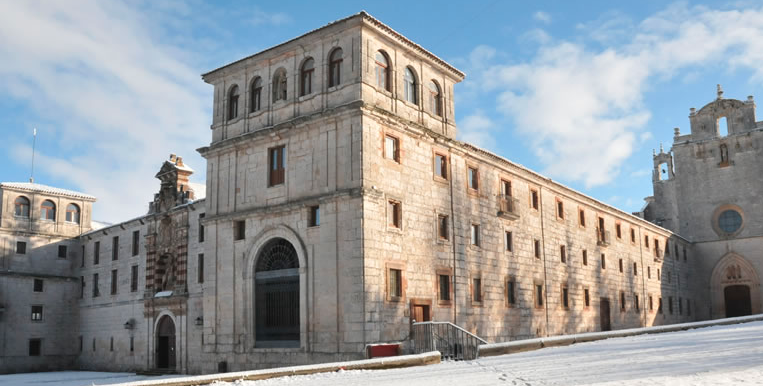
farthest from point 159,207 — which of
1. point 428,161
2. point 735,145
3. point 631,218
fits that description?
point 735,145

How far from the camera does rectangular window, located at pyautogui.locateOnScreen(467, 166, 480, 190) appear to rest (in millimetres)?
28641

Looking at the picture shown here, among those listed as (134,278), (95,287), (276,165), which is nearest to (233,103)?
(276,165)

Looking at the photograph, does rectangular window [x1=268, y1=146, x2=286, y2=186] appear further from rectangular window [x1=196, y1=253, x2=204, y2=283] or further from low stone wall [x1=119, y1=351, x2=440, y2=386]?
rectangular window [x1=196, y1=253, x2=204, y2=283]

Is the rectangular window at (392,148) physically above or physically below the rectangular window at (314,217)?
above

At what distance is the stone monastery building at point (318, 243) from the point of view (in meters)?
22.5

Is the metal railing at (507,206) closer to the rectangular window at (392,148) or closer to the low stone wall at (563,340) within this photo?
the rectangular window at (392,148)

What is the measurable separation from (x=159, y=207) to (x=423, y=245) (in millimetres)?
19304

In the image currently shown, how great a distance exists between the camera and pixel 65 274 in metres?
44.2

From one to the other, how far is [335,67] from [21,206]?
29.6 meters

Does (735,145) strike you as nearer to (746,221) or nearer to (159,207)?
(746,221)

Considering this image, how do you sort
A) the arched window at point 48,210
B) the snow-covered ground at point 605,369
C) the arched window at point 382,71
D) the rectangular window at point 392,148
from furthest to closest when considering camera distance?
the arched window at point 48,210, the arched window at point 382,71, the rectangular window at point 392,148, the snow-covered ground at point 605,369

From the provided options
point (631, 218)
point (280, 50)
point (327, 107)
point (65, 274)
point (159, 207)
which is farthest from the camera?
point (631, 218)

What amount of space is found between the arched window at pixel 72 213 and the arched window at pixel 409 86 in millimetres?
30313

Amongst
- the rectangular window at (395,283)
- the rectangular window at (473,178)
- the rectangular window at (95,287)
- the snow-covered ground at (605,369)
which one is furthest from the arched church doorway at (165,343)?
the snow-covered ground at (605,369)
